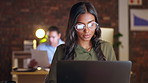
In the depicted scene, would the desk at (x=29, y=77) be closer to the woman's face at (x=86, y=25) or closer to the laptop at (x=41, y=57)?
the laptop at (x=41, y=57)

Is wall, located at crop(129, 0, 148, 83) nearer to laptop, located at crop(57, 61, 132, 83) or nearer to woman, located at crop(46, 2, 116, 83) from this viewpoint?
woman, located at crop(46, 2, 116, 83)

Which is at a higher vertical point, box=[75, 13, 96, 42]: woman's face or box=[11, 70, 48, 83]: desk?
box=[75, 13, 96, 42]: woman's face

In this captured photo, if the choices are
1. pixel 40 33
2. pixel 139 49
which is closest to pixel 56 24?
pixel 40 33

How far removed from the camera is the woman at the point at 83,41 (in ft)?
4.59

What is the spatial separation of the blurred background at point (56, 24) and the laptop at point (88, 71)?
4.61 metres

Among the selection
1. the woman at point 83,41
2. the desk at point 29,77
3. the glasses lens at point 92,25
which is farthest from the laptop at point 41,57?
the glasses lens at point 92,25

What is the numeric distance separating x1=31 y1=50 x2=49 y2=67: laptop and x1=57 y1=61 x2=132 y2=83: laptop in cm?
221

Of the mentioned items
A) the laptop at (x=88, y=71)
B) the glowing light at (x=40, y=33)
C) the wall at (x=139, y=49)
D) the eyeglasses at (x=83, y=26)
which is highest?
the eyeglasses at (x=83, y=26)

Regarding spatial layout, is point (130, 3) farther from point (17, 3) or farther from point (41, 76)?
point (41, 76)

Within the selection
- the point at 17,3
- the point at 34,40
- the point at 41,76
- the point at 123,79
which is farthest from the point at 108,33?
the point at 17,3

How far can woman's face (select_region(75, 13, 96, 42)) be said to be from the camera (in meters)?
1.39

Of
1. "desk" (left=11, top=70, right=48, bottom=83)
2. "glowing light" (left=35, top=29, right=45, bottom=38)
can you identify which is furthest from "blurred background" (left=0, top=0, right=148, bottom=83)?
"desk" (left=11, top=70, right=48, bottom=83)

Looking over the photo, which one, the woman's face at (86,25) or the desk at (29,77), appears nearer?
the woman's face at (86,25)

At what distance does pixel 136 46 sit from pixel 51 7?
7.11ft
